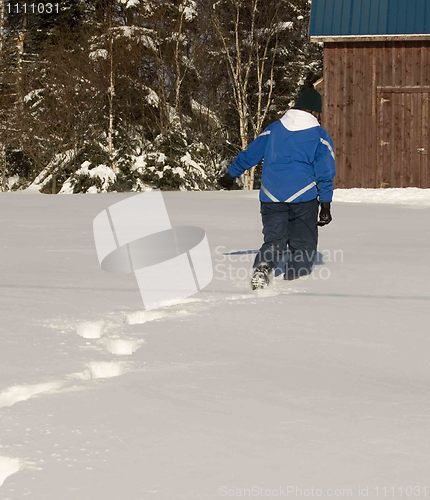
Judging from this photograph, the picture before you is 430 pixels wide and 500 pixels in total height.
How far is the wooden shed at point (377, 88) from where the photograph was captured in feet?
61.2

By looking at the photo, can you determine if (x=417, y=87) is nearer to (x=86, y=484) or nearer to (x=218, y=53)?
(x=218, y=53)

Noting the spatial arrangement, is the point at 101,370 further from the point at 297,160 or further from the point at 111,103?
the point at 111,103

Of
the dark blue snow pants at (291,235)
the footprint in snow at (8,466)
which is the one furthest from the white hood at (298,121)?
the footprint in snow at (8,466)

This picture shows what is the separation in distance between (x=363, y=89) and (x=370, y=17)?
1402 mm

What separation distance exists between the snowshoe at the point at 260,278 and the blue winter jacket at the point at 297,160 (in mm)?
565

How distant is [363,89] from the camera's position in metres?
18.8

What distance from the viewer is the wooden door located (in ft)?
61.2

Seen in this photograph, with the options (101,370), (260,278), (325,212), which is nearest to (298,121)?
(325,212)

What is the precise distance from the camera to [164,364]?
4414 mm

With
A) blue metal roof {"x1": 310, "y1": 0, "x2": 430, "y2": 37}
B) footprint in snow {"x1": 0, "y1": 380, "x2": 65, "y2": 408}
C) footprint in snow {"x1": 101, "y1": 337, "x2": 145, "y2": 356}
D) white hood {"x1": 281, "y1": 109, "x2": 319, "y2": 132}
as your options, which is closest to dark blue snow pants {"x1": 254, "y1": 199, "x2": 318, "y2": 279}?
white hood {"x1": 281, "y1": 109, "x2": 319, "y2": 132}

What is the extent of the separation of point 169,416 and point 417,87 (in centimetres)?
1600

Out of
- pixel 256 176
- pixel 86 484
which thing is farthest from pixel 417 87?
pixel 86 484

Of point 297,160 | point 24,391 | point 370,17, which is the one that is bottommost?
point 24,391

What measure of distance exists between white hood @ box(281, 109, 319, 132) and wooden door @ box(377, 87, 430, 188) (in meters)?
12.1
